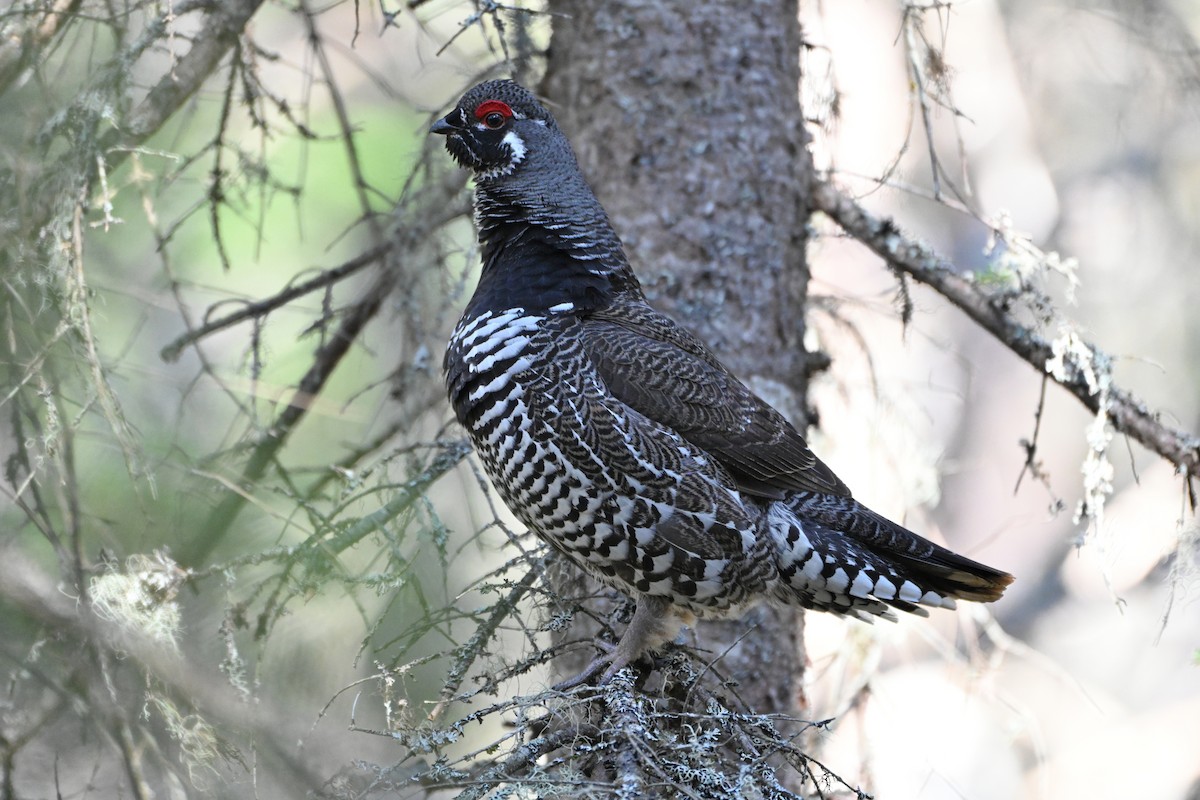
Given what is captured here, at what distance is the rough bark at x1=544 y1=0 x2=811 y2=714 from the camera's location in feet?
14.6

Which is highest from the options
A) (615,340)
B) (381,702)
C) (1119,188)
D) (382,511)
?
(1119,188)

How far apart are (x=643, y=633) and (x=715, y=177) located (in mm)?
1878

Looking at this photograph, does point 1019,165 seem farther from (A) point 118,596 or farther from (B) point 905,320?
(A) point 118,596

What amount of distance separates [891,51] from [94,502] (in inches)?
406

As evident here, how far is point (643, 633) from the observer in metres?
3.66

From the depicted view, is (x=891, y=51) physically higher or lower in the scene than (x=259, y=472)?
higher

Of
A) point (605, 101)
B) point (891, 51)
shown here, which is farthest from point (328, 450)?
point (891, 51)

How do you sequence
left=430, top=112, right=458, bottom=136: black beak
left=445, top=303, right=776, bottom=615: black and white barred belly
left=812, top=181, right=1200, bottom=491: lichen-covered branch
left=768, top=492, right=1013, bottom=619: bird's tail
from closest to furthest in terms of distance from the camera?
left=445, top=303, right=776, bottom=615: black and white barred belly, left=768, top=492, right=1013, bottom=619: bird's tail, left=430, top=112, right=458, bottom=136: black beak, left=812, top=181, right=1200, bottom=491: lichen-covered branch

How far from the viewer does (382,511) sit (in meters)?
3.79

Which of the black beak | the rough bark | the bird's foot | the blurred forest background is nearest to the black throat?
the black beak

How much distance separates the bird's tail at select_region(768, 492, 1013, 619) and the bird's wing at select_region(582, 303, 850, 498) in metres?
0.10

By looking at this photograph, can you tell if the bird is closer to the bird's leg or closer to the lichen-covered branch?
the bird's leg

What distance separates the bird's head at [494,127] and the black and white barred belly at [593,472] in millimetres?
642

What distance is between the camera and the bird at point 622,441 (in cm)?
345
